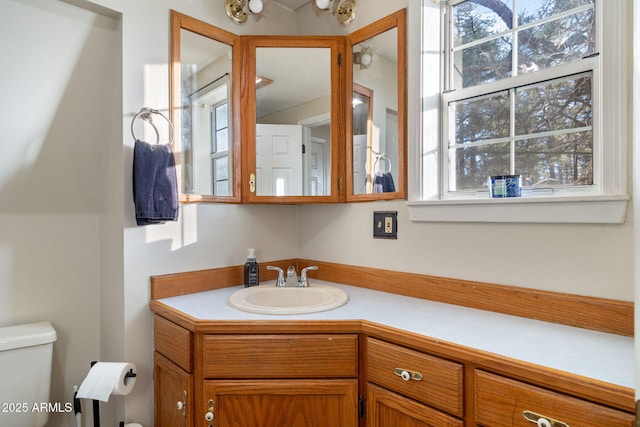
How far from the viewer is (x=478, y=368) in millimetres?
957

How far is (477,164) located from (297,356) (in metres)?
1.05

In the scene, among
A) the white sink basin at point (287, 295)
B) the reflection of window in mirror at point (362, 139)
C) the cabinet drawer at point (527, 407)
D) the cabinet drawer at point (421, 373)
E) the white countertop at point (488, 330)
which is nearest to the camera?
the cabinet drawer at point (527, 407)

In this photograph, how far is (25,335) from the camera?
4.45ft

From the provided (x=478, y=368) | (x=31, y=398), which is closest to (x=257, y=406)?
(x=478, y=368)

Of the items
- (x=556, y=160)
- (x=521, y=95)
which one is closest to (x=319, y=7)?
(x=521, y=95)

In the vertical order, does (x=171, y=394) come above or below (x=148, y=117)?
below

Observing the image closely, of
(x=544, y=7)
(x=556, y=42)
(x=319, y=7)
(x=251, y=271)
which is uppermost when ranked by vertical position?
(x=319, y=7)

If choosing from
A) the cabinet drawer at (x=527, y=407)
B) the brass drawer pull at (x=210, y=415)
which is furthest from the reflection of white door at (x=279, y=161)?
the cabinet drawer at (x=527, y=407)

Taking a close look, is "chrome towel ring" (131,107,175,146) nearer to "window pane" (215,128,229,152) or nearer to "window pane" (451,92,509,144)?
"window pane" (215,128,229,152)

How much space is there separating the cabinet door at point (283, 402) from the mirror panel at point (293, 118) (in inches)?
34.6

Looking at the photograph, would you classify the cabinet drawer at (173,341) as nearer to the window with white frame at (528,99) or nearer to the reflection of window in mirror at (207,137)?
the reflection of window in mirror at (207,137)

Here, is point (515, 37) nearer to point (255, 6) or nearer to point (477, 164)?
point (477, 164)

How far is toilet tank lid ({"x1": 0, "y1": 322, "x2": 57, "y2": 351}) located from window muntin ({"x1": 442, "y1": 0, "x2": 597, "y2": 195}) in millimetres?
1749

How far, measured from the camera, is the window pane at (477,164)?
55.9 inches
